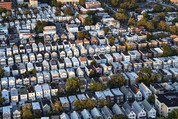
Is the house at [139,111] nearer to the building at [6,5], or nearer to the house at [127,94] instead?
the house at [127,94]

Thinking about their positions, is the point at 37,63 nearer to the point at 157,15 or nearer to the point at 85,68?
the point at 85,68

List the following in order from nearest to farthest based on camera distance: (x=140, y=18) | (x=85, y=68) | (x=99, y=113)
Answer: (x=99, y=113)
(x=85, y=68)
(x=140, y=18)

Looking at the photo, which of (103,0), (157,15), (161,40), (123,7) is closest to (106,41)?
(161,40)

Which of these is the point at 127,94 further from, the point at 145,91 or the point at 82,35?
the point at 82,35

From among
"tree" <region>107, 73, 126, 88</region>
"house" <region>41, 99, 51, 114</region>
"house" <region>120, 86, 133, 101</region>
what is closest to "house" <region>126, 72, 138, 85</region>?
"tree" <region>107, 73, 126, 88</region>

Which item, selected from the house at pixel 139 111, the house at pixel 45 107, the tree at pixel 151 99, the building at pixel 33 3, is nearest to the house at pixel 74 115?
the house at pixel 45 107
